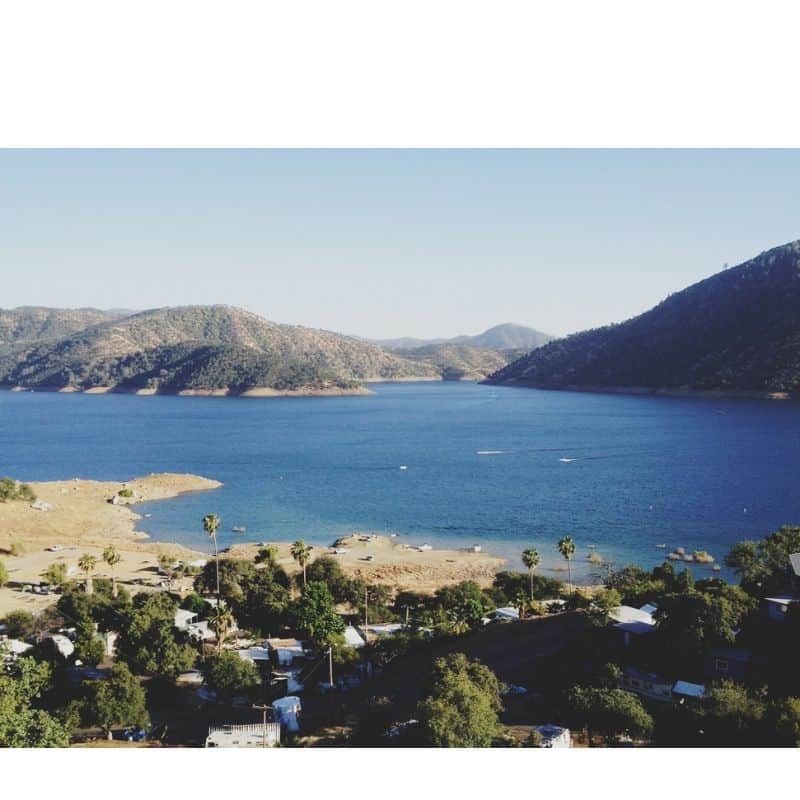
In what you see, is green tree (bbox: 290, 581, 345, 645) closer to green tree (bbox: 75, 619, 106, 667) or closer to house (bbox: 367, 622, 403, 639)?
house (bbox: 367, 622, 403, 639)

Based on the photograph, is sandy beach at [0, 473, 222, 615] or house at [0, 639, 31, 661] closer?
house at [0, 639, 31, 661]

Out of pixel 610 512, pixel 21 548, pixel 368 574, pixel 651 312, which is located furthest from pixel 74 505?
pixel 651 312

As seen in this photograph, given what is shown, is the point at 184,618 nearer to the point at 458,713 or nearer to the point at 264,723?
the point at 264,723

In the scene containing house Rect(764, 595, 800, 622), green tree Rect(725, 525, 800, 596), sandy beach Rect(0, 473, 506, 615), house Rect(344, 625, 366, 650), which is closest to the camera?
house Rect(764, 595, 800, 622)

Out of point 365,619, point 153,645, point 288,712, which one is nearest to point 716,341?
point 365,619

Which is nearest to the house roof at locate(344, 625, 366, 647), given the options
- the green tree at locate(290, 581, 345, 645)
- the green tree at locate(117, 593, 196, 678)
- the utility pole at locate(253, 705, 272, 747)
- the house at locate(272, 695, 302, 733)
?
the green tree at locate(290, 581, 345, 645)

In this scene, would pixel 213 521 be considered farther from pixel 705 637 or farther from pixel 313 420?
pixel 313 420
